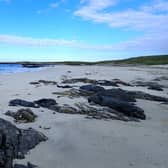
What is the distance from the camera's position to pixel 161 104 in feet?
41.5

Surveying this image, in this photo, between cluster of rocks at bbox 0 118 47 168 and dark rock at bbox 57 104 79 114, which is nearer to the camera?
cluster of rocks at bbox 0 118 47 168

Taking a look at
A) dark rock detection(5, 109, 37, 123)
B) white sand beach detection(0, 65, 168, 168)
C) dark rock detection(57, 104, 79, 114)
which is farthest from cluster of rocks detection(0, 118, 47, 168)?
dark rock detection(57, 104, 79, 114)

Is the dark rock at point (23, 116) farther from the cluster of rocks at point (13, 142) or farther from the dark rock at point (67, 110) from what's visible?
the cluster of rocks at point (13, 142)

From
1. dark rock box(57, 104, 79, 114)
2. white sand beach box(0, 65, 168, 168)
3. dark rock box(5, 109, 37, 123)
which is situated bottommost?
white sand beach box(0, 65, 168, 168)

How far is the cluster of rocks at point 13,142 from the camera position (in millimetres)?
4730

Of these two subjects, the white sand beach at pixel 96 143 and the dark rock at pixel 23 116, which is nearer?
the white sand beach at pixel 96 143

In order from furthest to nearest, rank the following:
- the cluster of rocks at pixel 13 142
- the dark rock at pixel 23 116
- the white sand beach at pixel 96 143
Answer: the dark rock at pixel 23 116, the white sand beach at pixel 96 143, the cluster of rocks at pixel 13 142

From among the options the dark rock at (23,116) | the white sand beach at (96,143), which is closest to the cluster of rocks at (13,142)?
the white sand beach at (96,143)

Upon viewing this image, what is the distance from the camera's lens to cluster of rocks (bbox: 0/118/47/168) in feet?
15.5

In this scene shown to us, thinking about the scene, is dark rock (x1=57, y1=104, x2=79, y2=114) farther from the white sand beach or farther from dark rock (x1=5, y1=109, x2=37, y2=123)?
dark rock (x1=5, y1=109, x2=37, y2=123)

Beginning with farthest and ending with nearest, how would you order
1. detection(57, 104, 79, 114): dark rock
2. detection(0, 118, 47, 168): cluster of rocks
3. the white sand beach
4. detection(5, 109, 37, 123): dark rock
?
detection(57, 104, 79, 114): dark rock < detection(5, 109, 37, 123): dark rock < the white sand beach < detection(0, 118, 47, 168): cluster of rocks

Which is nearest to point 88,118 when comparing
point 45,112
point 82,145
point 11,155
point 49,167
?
point 45,112

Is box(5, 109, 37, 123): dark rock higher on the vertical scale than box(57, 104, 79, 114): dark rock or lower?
higher

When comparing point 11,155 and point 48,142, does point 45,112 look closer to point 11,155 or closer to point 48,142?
point 48,142
